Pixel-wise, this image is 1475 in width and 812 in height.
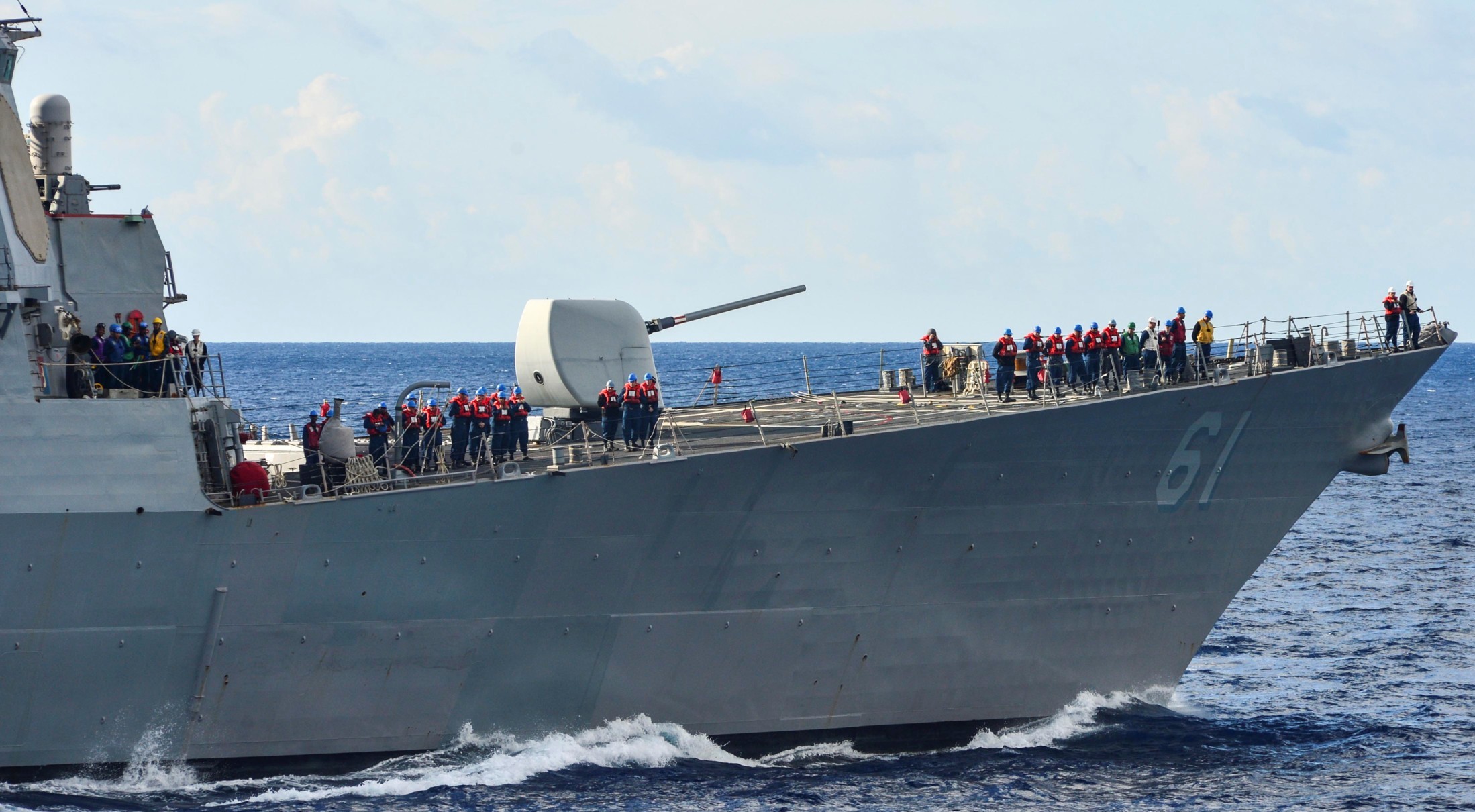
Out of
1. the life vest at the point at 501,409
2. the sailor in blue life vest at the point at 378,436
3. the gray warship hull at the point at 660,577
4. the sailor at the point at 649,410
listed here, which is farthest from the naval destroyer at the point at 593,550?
the life vest at the point at 501,409

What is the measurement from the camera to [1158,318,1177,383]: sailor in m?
23.2

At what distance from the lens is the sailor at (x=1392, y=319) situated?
23.6 m

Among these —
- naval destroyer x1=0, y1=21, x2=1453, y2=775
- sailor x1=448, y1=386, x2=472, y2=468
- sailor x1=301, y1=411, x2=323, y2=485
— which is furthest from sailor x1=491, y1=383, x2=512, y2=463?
sailor x1=301, y1=411, x2=323, y2=485

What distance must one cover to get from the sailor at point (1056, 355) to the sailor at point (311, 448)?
11.6m

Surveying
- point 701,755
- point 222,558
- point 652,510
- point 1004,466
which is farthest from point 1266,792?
point 222,558

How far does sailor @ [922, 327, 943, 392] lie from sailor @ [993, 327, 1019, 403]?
2300mm

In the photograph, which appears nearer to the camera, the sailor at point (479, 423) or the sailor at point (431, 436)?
the sailor at point (431, 436)

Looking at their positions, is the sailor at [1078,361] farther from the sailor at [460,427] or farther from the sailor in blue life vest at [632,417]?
the sailor at [460,427]

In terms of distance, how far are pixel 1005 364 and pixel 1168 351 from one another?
2.70 metres

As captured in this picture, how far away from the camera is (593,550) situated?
1927cm

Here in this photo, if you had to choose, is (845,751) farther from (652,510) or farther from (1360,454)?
(1360,454)

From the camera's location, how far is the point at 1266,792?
19781 mm

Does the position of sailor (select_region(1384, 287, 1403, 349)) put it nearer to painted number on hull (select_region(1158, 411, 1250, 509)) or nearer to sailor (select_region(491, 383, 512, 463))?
painted number on hull (select_region(1158, 411, 1250, 509))

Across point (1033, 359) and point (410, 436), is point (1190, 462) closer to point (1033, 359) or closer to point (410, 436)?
point (1033, 359)
